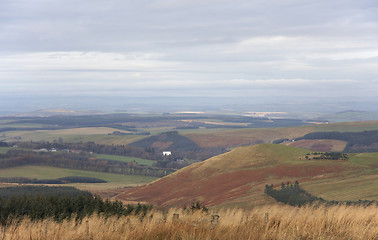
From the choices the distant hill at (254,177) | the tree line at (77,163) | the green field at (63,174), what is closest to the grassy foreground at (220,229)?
the distant hill at (254,177)

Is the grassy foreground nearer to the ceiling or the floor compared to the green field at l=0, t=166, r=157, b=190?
nearer to the ceiling

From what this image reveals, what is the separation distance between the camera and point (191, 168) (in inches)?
4429

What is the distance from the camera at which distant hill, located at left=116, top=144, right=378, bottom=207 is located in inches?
2667

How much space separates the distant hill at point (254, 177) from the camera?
6775 centimetres

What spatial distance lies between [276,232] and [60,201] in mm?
21706

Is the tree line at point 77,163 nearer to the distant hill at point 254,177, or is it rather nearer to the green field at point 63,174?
the green field at point 63,174

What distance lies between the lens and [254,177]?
8975 cm

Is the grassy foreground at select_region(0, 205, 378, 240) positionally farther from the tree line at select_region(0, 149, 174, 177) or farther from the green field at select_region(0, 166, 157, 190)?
the tree line at select_region(0, 149, 174, 177)

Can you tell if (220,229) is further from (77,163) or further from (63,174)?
(77,163)

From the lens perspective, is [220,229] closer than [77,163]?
Yes

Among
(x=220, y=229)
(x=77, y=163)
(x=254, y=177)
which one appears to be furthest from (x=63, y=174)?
(x=220, y=229)

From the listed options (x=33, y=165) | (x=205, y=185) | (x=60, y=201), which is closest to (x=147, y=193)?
(x=205, y=185)

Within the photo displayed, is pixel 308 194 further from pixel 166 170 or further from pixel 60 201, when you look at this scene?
pixel 166 170

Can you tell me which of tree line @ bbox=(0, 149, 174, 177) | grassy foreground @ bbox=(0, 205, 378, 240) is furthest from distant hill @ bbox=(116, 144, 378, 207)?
tree line @ bbox=(0, 149, 174, 177)
